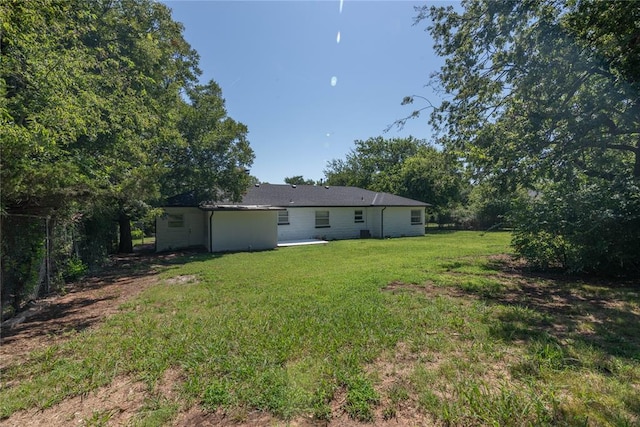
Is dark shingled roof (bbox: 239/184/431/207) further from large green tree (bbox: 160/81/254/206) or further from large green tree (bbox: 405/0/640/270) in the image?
large green tree (bbox: 405/0/640/270)

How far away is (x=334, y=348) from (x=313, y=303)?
1.90m

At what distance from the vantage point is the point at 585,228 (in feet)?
24.7

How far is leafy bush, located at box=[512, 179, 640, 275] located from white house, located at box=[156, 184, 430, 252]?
37.3ft

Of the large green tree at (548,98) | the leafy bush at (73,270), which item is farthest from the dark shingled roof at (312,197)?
the large green tree at (548,98)

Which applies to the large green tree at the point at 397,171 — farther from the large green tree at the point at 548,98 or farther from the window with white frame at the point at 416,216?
the large green tree at the point at 548,98

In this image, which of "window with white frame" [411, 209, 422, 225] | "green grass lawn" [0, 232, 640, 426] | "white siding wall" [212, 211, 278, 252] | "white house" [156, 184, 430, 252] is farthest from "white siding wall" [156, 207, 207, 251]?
"window with white frame" [411, 209, 422, 225]

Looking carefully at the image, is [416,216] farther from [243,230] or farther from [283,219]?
[243,230]

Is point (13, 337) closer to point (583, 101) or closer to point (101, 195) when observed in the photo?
point (101, 195)

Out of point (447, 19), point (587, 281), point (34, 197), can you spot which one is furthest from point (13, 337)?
point (587, 281)

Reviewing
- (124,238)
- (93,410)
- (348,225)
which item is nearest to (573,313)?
(93,410)

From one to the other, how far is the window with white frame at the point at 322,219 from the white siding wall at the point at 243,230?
4.24 m

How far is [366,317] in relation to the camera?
480cm

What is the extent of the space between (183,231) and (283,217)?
227 inches

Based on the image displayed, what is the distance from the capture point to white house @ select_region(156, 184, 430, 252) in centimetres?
1514
